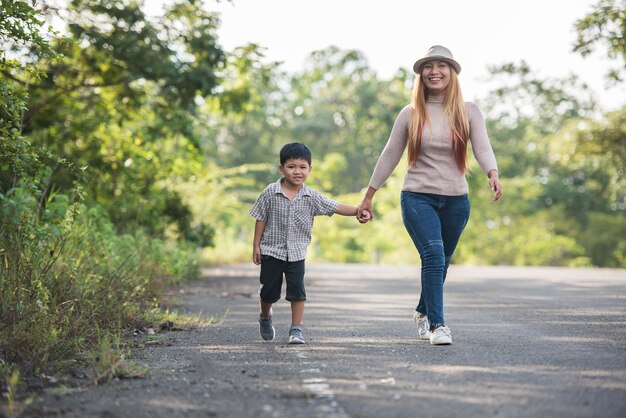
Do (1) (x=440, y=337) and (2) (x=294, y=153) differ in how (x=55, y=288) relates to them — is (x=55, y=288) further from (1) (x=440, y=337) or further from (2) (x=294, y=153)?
(1) (x=440, y=337)

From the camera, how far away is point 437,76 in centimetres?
704

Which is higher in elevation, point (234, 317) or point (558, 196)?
point (558, 196)

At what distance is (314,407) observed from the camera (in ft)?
14.5

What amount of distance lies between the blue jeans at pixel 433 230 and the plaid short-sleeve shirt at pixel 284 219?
0.59 metres

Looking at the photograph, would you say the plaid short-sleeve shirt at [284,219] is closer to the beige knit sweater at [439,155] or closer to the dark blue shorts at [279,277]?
the dark blue shorts at [279,277]

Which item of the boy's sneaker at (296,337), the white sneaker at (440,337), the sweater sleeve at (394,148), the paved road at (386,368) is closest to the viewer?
the paved road at (386,368)

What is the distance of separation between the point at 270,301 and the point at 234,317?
2.21 m

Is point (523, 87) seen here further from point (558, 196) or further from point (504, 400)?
point (504, 400)

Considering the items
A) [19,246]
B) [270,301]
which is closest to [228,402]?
[270,301]

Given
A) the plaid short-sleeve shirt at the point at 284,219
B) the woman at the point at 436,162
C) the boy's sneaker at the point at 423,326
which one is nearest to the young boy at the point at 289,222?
the plaid short-sleeve shirt at the point at 284,219

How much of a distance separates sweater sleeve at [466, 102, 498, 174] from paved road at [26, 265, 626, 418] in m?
1.32

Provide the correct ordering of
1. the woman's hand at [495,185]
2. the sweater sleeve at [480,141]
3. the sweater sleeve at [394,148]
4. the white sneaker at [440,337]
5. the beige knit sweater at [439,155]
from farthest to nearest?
the sweater sleeve at [394,148]
the sweater sleeve at [480,141]
the beige knit sweater at [439,155]
the woman's hand at [495,185]
the white sneaker at [440,337]

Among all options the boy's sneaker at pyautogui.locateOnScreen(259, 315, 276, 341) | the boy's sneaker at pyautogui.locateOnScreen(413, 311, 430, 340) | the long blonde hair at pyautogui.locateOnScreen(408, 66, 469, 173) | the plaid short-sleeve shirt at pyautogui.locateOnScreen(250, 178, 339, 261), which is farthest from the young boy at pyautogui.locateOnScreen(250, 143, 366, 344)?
the boy's sneaker at pyautogui.locateOnScreen(413, 311, 430, 340)

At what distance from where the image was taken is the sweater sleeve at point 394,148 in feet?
23.6
